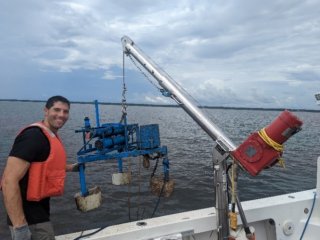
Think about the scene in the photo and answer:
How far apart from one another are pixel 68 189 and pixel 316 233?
444 inches

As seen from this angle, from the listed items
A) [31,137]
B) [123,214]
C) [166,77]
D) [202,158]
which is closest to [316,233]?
[166,77]

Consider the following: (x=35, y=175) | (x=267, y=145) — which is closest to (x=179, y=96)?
(x=267, y=145)

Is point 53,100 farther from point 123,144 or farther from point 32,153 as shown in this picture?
point 123,144

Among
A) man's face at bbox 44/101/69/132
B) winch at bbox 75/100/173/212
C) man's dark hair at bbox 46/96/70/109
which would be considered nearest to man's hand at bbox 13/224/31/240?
man's face at bbox 44/101/69/132

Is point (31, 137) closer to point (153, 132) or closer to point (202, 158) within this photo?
point (153, 132)

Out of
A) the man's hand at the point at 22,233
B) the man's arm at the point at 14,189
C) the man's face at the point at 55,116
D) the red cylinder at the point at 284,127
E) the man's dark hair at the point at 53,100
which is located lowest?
the man's hand at the point at 22,233

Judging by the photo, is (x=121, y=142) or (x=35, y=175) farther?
(x=121, y=142)

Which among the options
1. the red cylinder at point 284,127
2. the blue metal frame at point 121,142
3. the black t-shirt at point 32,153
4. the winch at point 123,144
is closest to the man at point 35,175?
the black t-shirt at point 32,153

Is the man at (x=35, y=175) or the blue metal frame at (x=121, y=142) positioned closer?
the man at (x=35, y=175)

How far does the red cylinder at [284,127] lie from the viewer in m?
3.40

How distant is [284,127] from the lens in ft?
11.3

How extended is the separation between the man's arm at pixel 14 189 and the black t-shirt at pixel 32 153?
0.09 meters

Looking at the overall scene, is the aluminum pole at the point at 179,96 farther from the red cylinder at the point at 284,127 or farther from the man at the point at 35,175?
the man at the point at 35,175

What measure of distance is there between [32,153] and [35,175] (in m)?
0.27
